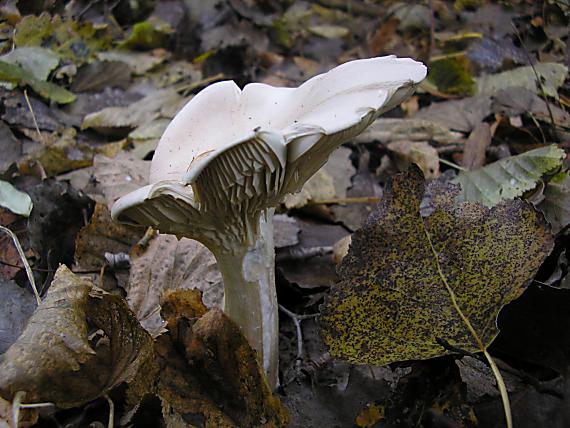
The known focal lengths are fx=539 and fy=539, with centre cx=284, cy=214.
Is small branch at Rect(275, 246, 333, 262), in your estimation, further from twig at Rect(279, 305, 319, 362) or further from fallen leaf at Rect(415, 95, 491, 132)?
fallen leaf at Rect(415, 95, 491, 132)

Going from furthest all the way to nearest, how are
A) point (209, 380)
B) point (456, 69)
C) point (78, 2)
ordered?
1. point (78, 2)
2. point (456, 69)
3. point (209, 380)

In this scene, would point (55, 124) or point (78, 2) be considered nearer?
point (55, 124)

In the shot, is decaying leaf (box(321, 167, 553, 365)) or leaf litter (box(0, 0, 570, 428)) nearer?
decaying leaf (box(321, 167, 553, 365))

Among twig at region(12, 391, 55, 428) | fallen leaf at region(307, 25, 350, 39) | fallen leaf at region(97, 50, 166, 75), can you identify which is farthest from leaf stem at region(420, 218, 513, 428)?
fallen leaf at region(307, 25, 350, 39)

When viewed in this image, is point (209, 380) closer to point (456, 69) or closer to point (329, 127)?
point (329, 127)

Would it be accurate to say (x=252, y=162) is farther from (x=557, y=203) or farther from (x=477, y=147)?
(x=477, y=147)

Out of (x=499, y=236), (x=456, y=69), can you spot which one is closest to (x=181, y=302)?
(x=499, y=236)

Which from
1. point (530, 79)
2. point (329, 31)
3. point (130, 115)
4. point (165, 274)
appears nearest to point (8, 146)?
point (130, 115)
